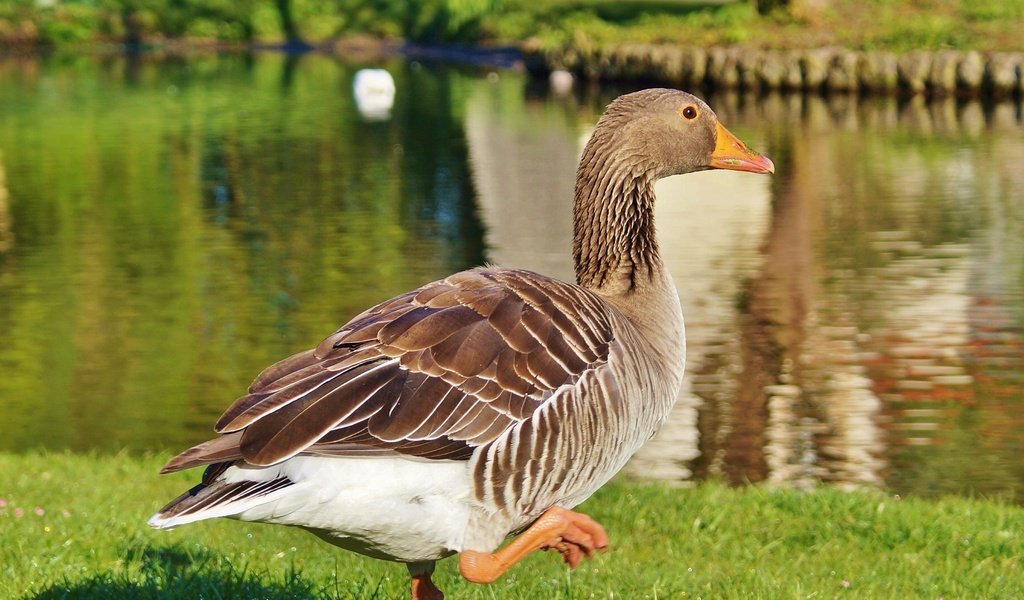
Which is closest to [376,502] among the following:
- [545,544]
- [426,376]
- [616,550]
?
[426,376]

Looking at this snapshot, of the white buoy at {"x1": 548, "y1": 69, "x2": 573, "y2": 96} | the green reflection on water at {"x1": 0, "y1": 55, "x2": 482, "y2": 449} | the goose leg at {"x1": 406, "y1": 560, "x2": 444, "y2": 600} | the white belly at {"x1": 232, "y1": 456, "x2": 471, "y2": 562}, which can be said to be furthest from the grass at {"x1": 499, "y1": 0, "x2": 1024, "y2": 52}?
the white belly at {"x1": 232, "y1": 456, "x2": 471, "y2": 562}

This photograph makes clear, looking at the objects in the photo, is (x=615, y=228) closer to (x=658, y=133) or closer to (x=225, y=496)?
(x=658, y=133)

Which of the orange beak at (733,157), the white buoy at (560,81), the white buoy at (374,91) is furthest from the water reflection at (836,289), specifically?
the white buoy at (560,81)

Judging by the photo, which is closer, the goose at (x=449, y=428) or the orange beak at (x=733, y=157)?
the goose at (x=449, y=428)

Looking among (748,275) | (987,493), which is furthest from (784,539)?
(748,275)

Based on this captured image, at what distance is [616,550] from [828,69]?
96.5 ft

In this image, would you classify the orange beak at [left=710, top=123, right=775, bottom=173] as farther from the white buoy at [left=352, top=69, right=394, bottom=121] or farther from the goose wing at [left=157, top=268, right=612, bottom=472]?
the white buoy at [left=352, top=69, right=394, bottom=121]

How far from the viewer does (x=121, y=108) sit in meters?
35.7

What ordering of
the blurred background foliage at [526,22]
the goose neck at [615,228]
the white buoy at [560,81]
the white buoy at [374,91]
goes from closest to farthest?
the goose neck at [615,228], the white buoy at [374,91], the blurred background foliage at [526,22], the white buoy at [560,81]

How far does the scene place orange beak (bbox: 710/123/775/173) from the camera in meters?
6.67

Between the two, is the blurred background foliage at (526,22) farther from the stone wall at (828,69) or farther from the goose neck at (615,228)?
the goose neck at (615,228)

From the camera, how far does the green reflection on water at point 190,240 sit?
12.2 metres

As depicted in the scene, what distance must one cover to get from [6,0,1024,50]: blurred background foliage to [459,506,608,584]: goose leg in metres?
31.8

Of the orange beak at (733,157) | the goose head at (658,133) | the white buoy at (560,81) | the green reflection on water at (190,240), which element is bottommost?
the green reflection on water at (190,240)
